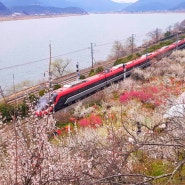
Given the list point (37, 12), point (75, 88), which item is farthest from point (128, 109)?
point (37, 12)

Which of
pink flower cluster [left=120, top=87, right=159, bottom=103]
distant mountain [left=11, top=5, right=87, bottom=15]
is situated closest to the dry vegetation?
pink flower cluster [left=120, top=87, right=159, bottom=103]

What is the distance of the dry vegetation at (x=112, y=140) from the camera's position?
3.36 m

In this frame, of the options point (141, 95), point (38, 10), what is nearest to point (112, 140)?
point (141, 95)

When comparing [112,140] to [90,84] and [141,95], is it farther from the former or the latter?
[90,84]

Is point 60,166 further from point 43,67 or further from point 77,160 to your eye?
point 43,67

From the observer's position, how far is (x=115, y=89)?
19547mm

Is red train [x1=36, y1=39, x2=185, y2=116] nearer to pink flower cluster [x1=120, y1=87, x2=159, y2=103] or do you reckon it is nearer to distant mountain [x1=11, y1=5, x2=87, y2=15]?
pink flower cluster [x1=120, y1=87, x2=159, y2=103]

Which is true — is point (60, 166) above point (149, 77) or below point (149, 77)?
above

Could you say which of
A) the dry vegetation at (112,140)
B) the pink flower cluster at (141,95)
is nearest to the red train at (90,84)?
the dry vegetation at (112,140)

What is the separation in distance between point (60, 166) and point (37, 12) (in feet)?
591

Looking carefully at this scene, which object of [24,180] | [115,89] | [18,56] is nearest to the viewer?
[24,180]

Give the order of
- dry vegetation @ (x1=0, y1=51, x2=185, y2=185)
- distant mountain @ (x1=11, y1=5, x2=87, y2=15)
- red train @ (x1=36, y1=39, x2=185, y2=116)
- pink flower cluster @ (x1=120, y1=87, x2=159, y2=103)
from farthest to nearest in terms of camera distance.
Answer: distant mountain @ (x1=11, y1=5, x2=87, y2=15) < pink flower cluster @ (x1=120, y1=87, x2=159, y2=103) < red train @ (x1=36, y1=39, x2=185, y2=116) < dry vegetation @ (x1=0, y1=51, x2=185, y2=185)

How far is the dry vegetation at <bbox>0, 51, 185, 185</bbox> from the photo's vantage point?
11.0 feet

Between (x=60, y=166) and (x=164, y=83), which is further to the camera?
Result: (x=164, y=83)
